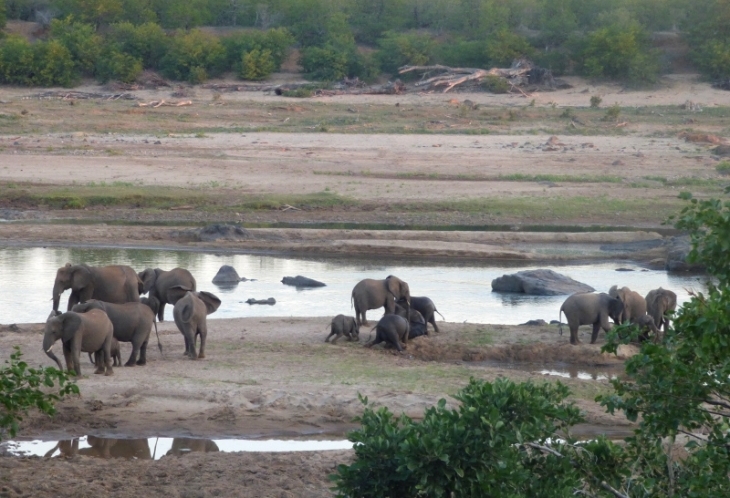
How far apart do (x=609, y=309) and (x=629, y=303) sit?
1.09 ft

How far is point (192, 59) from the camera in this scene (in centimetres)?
4475

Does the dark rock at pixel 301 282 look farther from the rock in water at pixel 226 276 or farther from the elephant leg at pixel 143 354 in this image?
the elephant leg at pixel 143 354

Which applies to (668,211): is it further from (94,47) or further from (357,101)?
(94,47)

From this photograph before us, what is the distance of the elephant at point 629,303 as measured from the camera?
13.6 metres

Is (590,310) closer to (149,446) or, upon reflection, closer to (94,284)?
(94,284)

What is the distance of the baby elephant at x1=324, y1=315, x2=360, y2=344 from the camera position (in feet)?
A: 41.9

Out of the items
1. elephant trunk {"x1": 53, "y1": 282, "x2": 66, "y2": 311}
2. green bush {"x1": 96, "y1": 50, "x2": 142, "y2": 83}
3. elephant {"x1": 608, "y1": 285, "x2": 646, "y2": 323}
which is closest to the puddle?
elephant {"x1": 608, "y1": 285, "x2": 646, "y2": 323}

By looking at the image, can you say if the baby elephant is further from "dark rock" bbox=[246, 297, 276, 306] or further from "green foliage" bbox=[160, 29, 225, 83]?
"green foliage" bbox=[160, 29, 225, 83]

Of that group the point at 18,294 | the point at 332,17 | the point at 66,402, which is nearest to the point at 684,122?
the point at 332,17

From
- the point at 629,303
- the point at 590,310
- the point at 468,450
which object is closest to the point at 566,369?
the point at 590,310

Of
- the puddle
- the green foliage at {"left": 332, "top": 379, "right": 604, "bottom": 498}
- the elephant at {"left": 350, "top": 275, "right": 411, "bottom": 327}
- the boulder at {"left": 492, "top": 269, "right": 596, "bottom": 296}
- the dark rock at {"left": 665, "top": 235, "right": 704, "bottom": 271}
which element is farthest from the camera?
the dark rock at {"left": 665, "top": 235, "right": 704, "bottom": 271}

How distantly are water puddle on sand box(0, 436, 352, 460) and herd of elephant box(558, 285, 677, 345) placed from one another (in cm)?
463

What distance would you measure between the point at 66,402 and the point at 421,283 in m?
9.21

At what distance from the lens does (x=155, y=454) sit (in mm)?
9102
